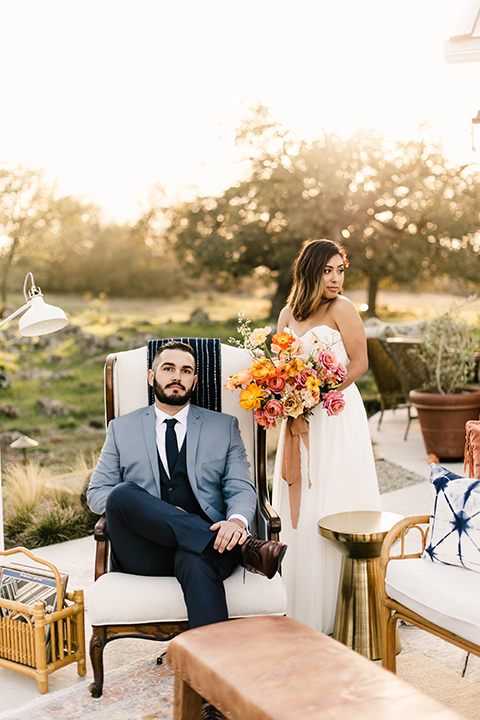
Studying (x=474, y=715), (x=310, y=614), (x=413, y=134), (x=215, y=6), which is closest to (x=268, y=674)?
(x=474, y=715)

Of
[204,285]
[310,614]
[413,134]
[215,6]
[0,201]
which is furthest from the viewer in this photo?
[204,285]

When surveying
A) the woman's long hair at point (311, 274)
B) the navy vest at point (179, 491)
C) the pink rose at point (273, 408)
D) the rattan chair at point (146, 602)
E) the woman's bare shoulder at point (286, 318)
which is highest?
the woman's long hair at point (311, 274)

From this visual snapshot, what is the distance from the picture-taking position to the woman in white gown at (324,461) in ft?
9.73

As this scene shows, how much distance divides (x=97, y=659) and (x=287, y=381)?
1.22 metres

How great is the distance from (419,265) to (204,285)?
3.45 metres

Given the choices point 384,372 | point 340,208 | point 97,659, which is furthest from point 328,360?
point 340,208

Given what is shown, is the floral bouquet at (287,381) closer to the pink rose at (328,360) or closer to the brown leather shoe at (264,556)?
the pink rose at (328,360)

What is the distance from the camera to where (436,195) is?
10.3m

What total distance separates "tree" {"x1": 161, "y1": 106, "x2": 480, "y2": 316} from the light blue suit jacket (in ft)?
24.9

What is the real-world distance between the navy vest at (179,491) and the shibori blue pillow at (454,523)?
2.85ft

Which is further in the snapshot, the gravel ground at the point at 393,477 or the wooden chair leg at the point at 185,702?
the gravel ground at the point at 393,477

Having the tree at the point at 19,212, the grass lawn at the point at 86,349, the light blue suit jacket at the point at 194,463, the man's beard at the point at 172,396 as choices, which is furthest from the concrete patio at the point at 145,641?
the tree at the point at 19,212

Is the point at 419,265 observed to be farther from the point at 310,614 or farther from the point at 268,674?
the point at 268,674

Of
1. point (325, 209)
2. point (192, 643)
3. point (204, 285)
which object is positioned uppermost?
point (325, 209)
